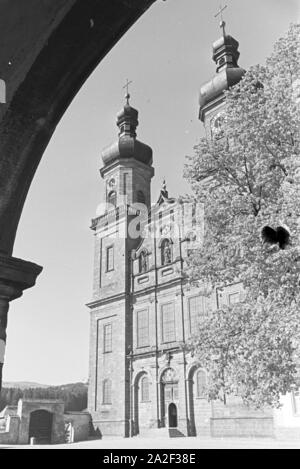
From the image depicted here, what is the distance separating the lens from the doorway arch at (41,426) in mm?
31562

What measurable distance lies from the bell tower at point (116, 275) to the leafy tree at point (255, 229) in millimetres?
21113

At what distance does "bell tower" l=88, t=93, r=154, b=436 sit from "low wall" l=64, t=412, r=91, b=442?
24.5 inches

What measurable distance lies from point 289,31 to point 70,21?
10391 mm

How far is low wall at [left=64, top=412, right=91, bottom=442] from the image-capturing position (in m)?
31.2

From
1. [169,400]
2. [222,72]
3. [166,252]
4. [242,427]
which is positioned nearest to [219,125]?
[242,427]

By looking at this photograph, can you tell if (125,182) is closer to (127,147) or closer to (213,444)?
(127,147)

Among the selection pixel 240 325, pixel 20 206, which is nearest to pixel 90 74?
pixel 20 206

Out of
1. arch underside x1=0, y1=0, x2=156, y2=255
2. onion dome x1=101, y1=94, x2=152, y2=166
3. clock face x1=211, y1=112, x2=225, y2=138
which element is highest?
onion dome x1=101, y1=94, x2=152, y2=166

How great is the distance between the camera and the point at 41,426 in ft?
106

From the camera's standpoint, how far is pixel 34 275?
2869 mm

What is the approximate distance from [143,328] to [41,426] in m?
9.97

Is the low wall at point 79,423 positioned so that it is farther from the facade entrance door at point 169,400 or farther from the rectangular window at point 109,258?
the rectangular window at point 109,258

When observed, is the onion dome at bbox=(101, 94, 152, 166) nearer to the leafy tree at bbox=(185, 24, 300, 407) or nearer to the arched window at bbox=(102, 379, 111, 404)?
the arched window at bbox=(102, 379, 111, 404)

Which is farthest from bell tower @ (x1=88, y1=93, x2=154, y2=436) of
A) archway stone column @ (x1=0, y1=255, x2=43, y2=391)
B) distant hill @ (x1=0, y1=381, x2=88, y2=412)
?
archway stone column @ (x1=0, y1=255, x2=43, y2=391)
